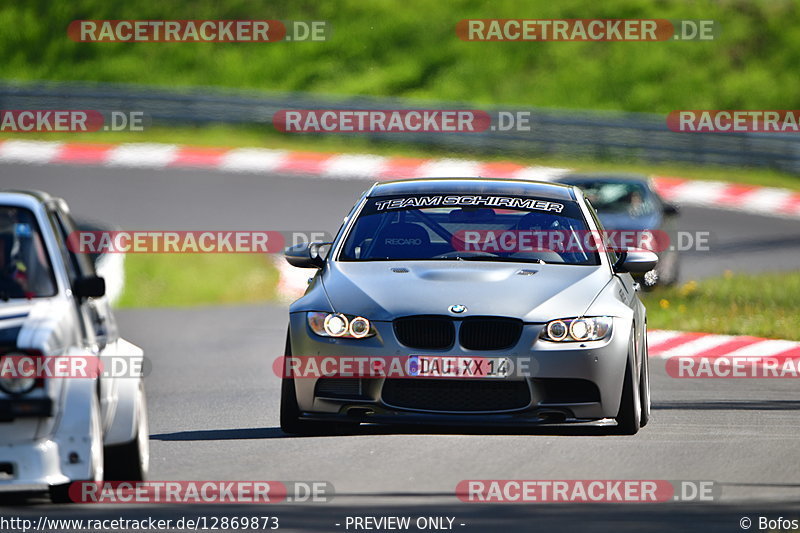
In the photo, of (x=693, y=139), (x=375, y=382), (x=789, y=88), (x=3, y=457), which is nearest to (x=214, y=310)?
(x=375, y=382)

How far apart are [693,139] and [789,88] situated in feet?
29.2

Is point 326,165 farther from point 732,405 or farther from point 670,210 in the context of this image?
point 732,405

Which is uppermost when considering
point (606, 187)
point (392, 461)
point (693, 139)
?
point (693, 139)

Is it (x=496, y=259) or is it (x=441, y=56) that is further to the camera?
(x=441, y=56)

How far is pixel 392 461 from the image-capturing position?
938cm

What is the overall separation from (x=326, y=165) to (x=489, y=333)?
73.3 ft

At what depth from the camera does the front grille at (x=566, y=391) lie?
958 cm

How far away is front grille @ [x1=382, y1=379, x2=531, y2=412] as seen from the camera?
31.3 feet

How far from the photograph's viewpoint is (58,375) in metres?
7.63

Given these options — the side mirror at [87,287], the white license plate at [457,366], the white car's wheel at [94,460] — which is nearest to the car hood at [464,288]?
the white license plate at [457,366]

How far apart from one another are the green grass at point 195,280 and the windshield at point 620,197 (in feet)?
15.0

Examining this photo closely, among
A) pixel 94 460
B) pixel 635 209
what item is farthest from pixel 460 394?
pixel 635 209

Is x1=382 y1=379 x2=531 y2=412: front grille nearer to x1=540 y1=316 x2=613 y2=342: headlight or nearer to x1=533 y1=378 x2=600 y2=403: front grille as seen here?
x1=533 y1=378 x2=600 y2=403: front grille

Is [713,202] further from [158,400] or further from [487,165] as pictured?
[158,400]
